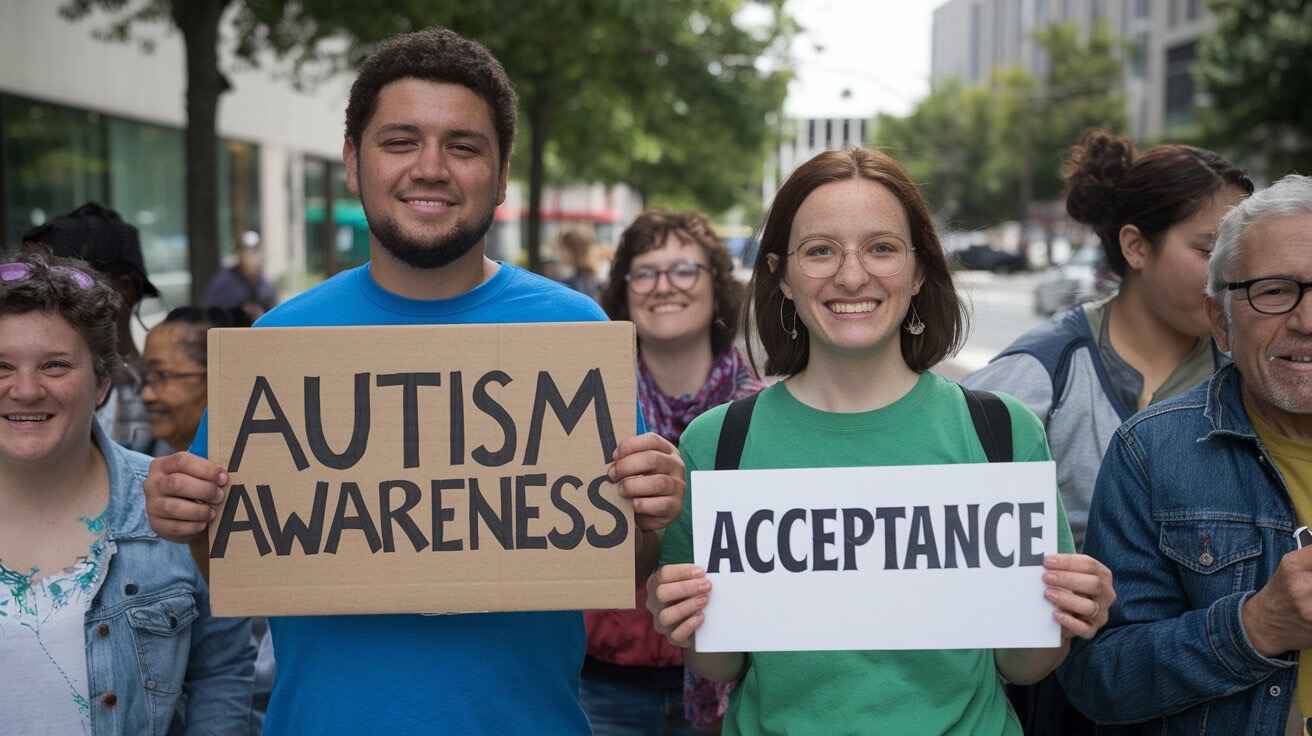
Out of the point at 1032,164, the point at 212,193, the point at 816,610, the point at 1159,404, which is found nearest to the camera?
the point at 816,610

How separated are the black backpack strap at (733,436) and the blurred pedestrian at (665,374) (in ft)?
4.03

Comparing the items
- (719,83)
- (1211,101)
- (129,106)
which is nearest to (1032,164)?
(1211,101)

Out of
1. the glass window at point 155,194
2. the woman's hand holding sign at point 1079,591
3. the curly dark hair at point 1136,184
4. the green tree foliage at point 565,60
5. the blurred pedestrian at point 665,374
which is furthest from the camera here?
the glass window at point 155,194

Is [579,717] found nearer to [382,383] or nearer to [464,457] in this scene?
[464,457]

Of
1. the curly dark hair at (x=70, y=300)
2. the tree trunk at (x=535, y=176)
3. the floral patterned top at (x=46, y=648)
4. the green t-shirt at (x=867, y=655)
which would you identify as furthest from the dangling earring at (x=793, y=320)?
the tree trunk at (x=535, y=176)

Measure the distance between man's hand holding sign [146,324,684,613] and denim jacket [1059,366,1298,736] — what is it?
0.86 metres

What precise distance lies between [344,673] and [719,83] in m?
A: 17.7

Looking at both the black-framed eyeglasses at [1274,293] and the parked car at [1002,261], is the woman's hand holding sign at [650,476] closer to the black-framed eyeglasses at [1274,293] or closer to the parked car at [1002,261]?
the black-framed eyeglasses at [1274,293]

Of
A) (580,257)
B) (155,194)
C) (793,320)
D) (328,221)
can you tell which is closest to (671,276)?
(793,320)

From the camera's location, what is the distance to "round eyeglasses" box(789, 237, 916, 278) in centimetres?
243

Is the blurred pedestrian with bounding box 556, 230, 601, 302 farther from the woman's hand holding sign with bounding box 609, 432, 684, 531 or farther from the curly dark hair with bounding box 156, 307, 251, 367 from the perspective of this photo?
the woman's hand holding sign with bounding box 609, 432, 684, 531

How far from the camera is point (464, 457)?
7.82 feet

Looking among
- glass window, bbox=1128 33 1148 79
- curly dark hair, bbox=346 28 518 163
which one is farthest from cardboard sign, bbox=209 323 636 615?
glass window, bbox=1128 33 1148 79

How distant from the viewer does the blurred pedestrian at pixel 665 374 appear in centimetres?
371
